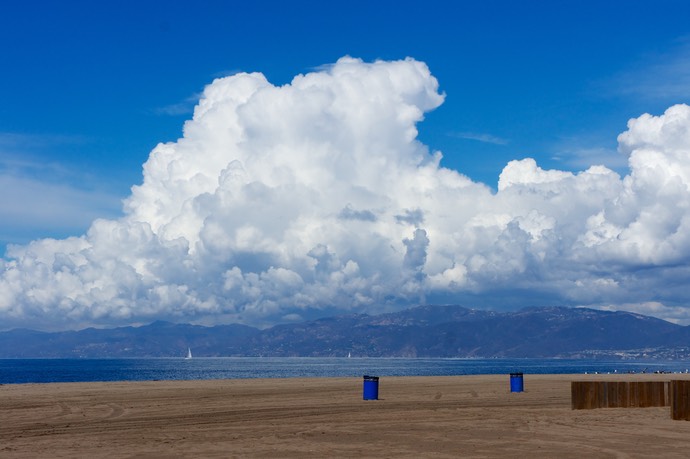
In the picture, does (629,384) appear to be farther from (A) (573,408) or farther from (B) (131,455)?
(B) (131,455)

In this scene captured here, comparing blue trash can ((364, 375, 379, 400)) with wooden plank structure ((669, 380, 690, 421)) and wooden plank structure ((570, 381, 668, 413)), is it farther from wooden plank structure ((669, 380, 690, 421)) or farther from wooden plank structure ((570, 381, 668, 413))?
wooden plank structure ((669, 380, 690, 421))

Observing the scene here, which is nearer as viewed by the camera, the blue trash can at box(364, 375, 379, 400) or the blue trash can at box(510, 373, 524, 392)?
the blue trash can at box(364, 375, 379, 400)

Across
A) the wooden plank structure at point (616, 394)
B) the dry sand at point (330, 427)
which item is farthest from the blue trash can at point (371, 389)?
the wooden plank structure at point (616, 394)

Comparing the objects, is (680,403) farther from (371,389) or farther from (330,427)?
(371,389)

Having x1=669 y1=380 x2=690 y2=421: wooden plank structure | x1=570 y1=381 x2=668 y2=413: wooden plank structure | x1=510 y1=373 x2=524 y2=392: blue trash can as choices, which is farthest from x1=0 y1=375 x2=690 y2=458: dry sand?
x1=510 y1=373 x2=524 y2=392: blue trash can

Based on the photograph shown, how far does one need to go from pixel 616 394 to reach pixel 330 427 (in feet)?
40.6

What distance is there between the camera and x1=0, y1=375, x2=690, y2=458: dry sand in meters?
19.5

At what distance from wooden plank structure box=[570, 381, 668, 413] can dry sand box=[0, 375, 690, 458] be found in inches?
25.9

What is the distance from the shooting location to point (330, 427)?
2453cm

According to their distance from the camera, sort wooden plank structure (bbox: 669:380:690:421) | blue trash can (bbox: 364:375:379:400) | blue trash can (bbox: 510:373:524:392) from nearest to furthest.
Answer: wooden plank structure (bbox: 669:380:690:421), blue trash can (bbox: 364:375:379:400), blue trash can (bbox: 510:373:524:392)

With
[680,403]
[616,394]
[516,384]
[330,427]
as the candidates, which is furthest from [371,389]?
[680,403]

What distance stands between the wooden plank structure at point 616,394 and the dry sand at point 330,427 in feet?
2.16

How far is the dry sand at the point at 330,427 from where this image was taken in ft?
63.8

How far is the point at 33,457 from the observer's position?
18.2 m
